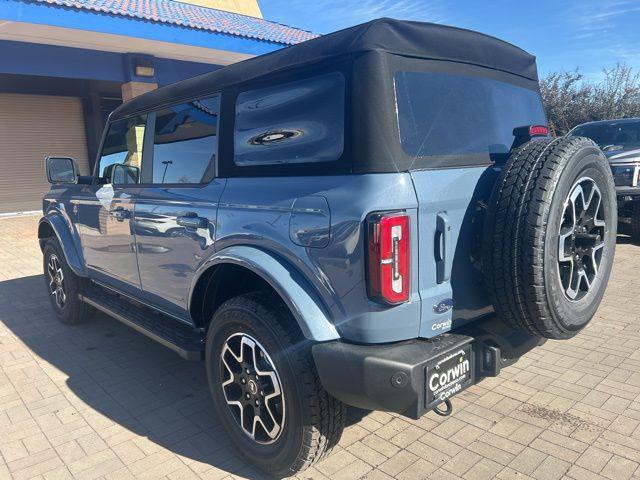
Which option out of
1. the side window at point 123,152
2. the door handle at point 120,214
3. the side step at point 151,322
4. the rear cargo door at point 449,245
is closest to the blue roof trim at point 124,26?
the side window at point 123,152

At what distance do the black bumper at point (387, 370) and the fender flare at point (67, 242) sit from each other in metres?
3.22

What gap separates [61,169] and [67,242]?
70 cm

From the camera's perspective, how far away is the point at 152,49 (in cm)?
1052

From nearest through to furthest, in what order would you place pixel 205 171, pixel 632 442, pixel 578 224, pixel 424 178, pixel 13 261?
pixel 424 178
pixel 578 224
pixel 632 442
pixel 205 171
pixel 13 261

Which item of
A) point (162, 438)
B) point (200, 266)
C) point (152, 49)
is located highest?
point (152, 49)

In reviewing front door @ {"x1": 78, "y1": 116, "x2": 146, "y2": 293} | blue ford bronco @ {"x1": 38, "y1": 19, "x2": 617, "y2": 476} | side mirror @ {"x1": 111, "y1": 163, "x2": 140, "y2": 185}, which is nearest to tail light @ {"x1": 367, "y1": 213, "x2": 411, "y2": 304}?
blue ford bronco @ {"x1": 38, "y1": 19, "x2": 617, "y2": 476}

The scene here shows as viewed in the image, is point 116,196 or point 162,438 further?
point 116,196

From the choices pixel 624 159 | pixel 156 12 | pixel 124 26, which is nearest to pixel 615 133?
pixel 624 159

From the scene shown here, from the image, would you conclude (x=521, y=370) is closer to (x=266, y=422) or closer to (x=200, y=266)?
(x=266, y=422)

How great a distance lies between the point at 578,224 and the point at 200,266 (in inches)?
81.3

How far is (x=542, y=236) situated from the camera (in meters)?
2.17

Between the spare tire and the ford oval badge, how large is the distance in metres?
0.20

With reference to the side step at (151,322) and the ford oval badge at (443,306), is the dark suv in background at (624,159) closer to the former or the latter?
the ford oval badge at (443,306)

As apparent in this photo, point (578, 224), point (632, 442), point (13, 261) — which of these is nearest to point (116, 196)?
point (578, 224)
